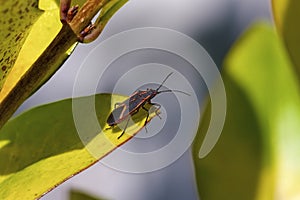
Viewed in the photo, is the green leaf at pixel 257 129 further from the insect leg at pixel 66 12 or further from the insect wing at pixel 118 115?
the insect leg at pixel 66 12

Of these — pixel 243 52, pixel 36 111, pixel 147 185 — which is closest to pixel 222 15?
pixel 147 185

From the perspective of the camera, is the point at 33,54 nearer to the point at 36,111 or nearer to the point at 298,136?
the point at 36,111

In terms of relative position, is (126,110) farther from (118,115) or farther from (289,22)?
(289,22)

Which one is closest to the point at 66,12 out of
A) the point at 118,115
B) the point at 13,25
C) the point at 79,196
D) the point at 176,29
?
the point at 13,25

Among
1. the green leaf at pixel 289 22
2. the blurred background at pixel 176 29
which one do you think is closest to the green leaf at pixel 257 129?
the green leaf at pixel 289 22

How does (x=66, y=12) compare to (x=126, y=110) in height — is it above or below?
above

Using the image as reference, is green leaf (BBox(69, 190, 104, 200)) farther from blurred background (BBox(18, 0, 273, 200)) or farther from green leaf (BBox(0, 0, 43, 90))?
blurred background (BBox(18, 0, 273, 200))
